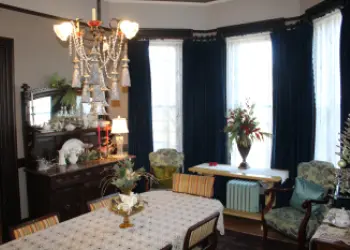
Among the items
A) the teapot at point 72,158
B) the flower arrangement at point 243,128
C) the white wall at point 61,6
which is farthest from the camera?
the flower arrangement at point 243,128

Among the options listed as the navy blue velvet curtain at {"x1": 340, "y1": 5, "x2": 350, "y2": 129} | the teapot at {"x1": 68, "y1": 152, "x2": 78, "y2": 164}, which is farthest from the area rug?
the teapot at {"x1": 68, "y1": 152, "x2": 78, "y2": 164}

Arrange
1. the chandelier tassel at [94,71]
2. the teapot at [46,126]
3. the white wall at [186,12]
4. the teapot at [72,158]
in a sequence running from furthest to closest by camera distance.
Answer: the white wall at [186,12], the teapot at [72,158], the teapot at [46,126], the chandelier tassel at [94,71]

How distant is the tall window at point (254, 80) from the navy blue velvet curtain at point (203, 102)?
0.51 feet

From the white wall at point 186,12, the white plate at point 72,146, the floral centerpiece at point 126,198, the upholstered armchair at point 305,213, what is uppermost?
the white wall at point 186,12

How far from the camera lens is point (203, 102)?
18.3ft

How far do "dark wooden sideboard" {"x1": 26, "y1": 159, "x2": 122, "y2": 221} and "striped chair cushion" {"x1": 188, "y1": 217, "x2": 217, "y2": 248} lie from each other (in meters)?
2.28

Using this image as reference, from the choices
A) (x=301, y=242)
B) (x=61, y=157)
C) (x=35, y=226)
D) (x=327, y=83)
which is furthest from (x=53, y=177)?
(x=327, y=83)

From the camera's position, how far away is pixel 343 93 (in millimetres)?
3826

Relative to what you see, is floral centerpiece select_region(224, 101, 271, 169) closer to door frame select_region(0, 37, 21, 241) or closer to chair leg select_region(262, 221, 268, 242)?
chair leg select_region(262, 221, 268, 242)

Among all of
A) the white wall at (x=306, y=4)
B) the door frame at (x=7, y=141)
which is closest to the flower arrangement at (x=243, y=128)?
the white wall at (x=306, y=4)

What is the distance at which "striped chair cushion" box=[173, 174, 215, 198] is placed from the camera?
140 inches

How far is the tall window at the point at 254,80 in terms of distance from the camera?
5098mm

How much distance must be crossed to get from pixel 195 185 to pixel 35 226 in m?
1.68

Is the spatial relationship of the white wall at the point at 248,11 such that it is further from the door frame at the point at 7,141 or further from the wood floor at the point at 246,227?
the door frame at the point at 7,141
